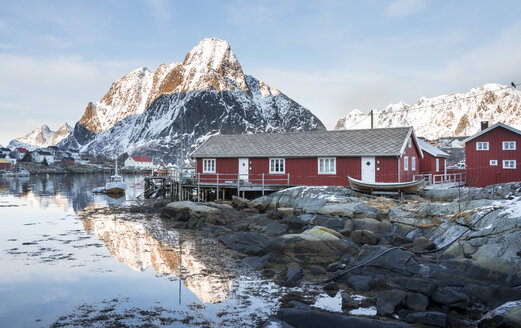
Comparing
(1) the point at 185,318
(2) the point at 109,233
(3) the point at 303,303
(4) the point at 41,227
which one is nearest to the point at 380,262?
(3) the point at 303,303

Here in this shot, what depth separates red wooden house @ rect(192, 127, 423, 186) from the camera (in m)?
27.4

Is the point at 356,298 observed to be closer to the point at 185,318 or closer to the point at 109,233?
the point at 185,318

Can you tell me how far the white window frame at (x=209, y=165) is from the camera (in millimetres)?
33281

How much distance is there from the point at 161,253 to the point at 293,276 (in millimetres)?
6661

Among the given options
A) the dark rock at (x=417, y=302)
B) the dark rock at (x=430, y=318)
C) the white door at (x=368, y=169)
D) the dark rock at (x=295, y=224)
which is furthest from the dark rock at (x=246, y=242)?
the white door at (x=368, y=169)

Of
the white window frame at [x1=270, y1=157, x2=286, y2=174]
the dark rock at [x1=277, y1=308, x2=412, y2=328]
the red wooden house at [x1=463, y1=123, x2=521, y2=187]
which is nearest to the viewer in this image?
the dark rock at [x1=277, y1=308, x2=412, y2=328]

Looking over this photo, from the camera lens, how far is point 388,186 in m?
25.1

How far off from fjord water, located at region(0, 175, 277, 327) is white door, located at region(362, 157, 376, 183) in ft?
46.0

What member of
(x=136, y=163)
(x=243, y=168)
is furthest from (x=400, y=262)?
(x=136, y=163)

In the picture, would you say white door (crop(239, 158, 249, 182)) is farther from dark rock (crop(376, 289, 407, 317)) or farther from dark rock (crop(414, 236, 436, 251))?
dark rock (crop(376, 289, 407, 317))

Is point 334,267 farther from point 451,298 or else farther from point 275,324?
point 275,324

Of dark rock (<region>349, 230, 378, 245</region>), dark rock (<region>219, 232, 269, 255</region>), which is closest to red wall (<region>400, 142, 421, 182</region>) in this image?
dark rock (<region>349, 230, 378, 245</region>)

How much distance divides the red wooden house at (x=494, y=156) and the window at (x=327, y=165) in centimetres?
1374

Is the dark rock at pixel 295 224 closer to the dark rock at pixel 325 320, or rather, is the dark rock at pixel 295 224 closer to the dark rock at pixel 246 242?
the dark rock at pixel 246 242
